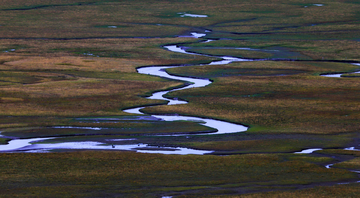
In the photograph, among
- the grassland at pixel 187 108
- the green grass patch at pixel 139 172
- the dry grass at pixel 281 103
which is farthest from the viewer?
the dry grass at pixel 281 103

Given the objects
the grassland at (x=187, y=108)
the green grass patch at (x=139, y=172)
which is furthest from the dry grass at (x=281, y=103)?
the green grass patch at (x=139, y=172)

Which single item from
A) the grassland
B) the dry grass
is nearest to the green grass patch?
the grassland

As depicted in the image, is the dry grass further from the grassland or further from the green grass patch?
the green grass patch

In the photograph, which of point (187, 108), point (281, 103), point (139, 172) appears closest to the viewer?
point (139, 172)

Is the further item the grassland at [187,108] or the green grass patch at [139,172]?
the grassland at [187,108]

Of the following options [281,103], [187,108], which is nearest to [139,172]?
[187,108]

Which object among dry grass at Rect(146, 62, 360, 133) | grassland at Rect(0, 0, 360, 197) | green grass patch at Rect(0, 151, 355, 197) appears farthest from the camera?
dry grass at Rect(146, 62, 360, 133)

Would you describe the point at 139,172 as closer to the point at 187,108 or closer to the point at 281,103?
the point at 187,108

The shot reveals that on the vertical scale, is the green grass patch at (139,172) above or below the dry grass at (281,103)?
above

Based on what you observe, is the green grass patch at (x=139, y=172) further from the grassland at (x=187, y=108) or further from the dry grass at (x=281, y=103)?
the dry grass at (x=281, y=103)
